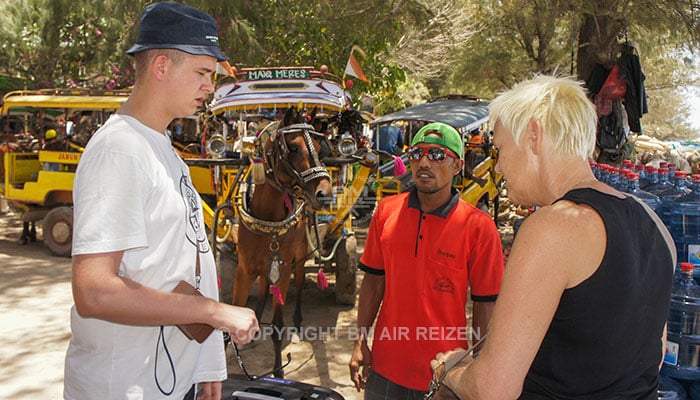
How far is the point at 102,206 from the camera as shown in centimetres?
151

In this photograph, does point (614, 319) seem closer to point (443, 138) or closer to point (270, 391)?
point (443, 138)

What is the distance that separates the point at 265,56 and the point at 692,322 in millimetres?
9557

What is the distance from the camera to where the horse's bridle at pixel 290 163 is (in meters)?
4.92

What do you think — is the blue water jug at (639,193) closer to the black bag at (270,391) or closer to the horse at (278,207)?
the black bag at (270,391)

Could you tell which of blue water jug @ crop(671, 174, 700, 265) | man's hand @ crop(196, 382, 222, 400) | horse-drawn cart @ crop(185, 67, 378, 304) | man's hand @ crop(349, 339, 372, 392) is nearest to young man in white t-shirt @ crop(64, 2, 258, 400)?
man's hand @ crop(196, 382, 222, 400)

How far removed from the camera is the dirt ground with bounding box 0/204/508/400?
4962 millimetres

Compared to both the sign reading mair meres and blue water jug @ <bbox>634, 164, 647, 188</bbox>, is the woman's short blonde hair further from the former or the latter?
the sign reading mair meres

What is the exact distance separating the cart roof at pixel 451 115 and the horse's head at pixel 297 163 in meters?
5.18

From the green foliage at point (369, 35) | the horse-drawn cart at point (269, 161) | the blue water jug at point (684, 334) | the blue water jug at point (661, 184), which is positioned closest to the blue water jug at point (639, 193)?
the blue water jug at point (661, 184)

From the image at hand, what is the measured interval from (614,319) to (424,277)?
1323 mm

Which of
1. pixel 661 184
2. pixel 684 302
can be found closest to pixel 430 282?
pixel 684 302

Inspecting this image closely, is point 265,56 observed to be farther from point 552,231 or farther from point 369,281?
point 552,231

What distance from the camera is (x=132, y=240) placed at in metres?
1.52

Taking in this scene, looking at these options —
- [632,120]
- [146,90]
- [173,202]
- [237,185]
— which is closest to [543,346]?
[173,202]
